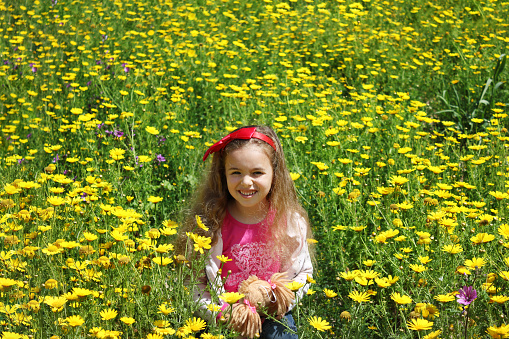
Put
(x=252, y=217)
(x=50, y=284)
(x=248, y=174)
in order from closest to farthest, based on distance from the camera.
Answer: (x=50, y=284)
(x=248, y=174)
(x=252, y=217)

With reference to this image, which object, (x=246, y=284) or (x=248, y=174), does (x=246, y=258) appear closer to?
(x=246, y=284)

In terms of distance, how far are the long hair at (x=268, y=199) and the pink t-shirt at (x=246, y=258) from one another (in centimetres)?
4

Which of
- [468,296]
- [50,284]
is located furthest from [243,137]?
[468,296]

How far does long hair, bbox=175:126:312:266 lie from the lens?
2320 millimetres

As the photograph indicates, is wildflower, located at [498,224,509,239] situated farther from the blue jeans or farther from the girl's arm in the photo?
the blue jeans

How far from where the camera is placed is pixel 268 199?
2.46m

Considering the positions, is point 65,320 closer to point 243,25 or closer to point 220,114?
point 220,114

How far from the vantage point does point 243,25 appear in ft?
22.1

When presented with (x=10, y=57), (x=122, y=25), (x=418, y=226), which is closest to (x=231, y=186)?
(x=418, y=226)

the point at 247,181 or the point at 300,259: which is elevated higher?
the point at 247,181

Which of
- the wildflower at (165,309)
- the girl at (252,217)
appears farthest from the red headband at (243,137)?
the wildflower at (165,309)

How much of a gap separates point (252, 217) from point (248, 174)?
0.79ft

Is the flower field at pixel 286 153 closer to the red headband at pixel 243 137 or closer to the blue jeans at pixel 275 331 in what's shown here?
the blue jeans at pixel 275 331

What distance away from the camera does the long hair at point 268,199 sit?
7.61ft
